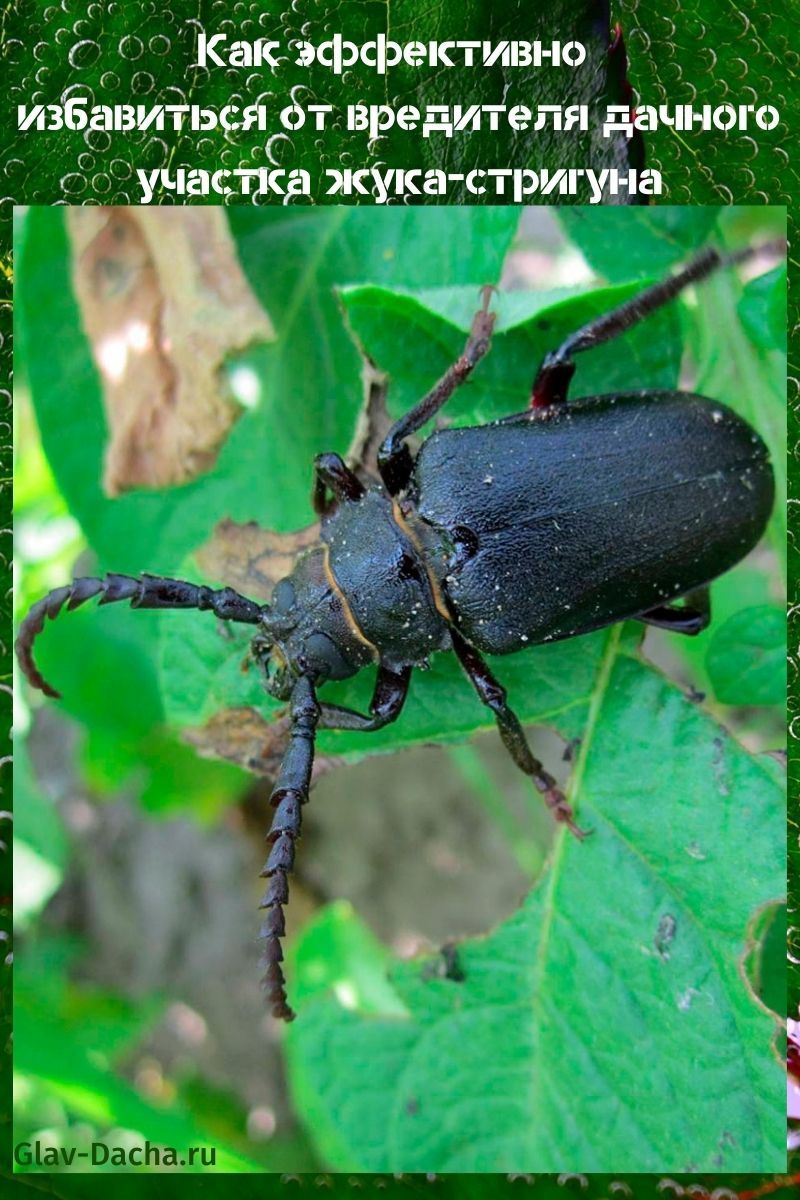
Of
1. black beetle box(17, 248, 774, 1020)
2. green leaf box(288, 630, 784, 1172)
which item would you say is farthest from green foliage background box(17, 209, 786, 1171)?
black beetle box(17, 248, 774, 1020)

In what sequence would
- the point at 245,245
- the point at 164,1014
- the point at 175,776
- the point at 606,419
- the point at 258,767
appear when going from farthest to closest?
the point at 164,1014 < the point at 175,776 < the point at 245,245 < the point at 258,767 < the point at 606,419

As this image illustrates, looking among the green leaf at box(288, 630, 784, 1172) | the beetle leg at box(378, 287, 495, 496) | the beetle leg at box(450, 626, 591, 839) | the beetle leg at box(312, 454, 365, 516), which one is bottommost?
the green leaf at box(288, 630, 784, 1172)

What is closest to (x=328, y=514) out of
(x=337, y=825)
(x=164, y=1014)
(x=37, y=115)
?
(x=37, y=115)

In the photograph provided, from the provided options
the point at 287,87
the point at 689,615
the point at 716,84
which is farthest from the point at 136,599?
the point at 716,84

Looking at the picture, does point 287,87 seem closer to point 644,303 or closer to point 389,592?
point 644,303

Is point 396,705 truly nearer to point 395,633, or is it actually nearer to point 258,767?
point 395,633

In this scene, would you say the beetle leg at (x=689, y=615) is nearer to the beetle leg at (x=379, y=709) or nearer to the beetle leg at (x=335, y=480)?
the beetle leg at (x=379, y=709)

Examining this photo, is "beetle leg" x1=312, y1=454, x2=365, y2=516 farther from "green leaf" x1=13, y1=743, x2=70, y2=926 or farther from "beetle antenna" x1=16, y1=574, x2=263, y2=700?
"green leaf" x1=13, y1=743, x2=70, y2=926
